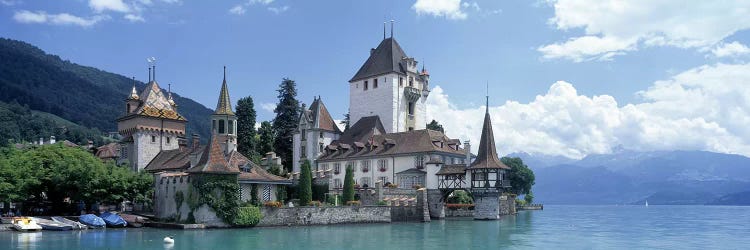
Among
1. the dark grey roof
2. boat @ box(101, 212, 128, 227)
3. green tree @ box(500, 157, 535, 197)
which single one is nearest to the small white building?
the dark grey roof

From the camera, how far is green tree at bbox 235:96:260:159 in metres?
76.9

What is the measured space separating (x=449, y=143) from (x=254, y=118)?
23.9 metres

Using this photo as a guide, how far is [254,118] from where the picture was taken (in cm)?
7988

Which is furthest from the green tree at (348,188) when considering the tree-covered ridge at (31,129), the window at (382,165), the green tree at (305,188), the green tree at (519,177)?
the tree-covered ridge at (31,129)

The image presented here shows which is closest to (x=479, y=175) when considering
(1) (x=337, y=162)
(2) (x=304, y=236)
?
(1) (x=337, y=162)

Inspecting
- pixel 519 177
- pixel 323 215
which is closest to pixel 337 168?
pixel 323 215

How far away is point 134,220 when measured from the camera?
48438 millimetres

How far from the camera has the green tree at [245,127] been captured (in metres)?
76.9

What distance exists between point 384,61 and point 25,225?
147 feet

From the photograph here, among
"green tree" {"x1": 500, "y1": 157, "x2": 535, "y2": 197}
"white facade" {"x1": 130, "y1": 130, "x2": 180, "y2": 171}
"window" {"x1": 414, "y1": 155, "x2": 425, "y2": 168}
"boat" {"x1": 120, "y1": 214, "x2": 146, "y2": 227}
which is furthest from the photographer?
"green tree" {"x1": 500, "y1": 157, "x2": 535, "y2": 197}

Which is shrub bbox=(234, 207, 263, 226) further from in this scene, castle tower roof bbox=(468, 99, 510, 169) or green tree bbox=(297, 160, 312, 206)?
castle tower roof bbox=(468, 99, 510, 169)

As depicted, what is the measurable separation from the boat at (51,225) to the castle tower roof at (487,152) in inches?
1226

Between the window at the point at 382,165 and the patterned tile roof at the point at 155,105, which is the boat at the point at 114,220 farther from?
the window at the point at 382,165

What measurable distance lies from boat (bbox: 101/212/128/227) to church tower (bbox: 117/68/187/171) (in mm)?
14221
